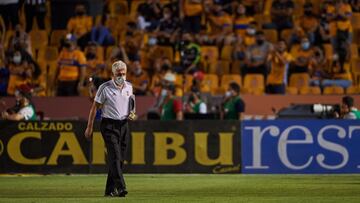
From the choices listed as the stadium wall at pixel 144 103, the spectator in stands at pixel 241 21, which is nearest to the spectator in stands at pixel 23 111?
the stadium wall at pixel 144 103

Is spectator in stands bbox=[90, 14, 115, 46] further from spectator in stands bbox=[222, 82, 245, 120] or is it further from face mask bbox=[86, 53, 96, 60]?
spectator in stands bbox=[222, 82, 245, 120]

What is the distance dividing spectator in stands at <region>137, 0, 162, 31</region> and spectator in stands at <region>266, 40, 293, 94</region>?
4.34 meters

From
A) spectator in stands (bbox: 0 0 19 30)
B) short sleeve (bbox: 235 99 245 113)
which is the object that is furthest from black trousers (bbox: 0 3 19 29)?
short sleeve (bbox: 235 99 245 113)

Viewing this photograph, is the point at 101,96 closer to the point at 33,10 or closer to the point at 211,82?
the point at 211,82

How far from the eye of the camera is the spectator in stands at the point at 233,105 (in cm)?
2275

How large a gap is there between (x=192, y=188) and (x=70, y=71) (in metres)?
10.9

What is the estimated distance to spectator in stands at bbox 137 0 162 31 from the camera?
28.9 metres

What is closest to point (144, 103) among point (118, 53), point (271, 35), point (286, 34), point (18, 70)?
point (118, 53)

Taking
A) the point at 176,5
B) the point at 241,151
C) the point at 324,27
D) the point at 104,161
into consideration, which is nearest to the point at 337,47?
the point at 324,27

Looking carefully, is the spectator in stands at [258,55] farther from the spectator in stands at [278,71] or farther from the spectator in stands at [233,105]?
the spectator in stands at [233,105]

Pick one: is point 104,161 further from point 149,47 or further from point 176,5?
point 176,5

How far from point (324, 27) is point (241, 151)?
301 inches

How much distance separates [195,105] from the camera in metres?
24.0

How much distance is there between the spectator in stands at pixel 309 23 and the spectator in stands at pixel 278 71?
1.63m
